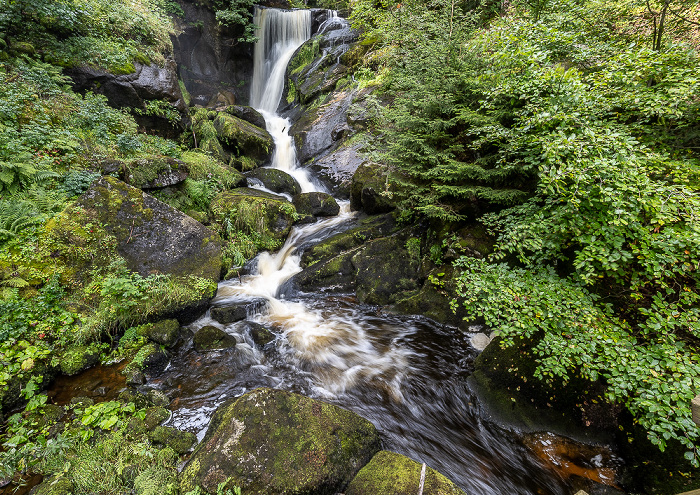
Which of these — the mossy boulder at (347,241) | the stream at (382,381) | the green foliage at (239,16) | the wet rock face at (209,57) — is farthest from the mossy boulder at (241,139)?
the green foliage at (239,16)

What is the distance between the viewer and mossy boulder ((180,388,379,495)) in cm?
270

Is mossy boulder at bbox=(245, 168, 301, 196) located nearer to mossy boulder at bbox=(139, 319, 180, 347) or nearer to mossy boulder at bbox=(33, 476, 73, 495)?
mossy boulder at bbox=(139, 319, 180, 347)

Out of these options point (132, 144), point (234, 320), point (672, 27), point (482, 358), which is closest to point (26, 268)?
point (234, 320)

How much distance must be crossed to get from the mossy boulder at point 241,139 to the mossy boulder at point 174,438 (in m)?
10.5

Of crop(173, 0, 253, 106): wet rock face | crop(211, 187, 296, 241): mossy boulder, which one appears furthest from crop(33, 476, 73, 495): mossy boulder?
crop(173, 0, 253, 106): wet rock face

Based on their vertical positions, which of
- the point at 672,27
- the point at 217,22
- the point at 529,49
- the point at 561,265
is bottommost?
the point at 561,265

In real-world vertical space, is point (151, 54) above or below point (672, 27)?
above

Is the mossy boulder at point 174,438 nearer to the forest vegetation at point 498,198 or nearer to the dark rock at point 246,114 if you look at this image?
the forest vegetation at point 498,198

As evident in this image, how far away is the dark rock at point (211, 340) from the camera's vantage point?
5.28m

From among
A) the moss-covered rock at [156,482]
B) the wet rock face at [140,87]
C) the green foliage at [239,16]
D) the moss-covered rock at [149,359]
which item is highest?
the green foliage at [239,16]

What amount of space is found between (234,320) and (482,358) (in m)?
4.80

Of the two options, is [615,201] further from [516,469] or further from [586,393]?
[516,469]

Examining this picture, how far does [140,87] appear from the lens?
9.95 meters

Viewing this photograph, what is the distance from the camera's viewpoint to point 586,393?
12.0 feet
